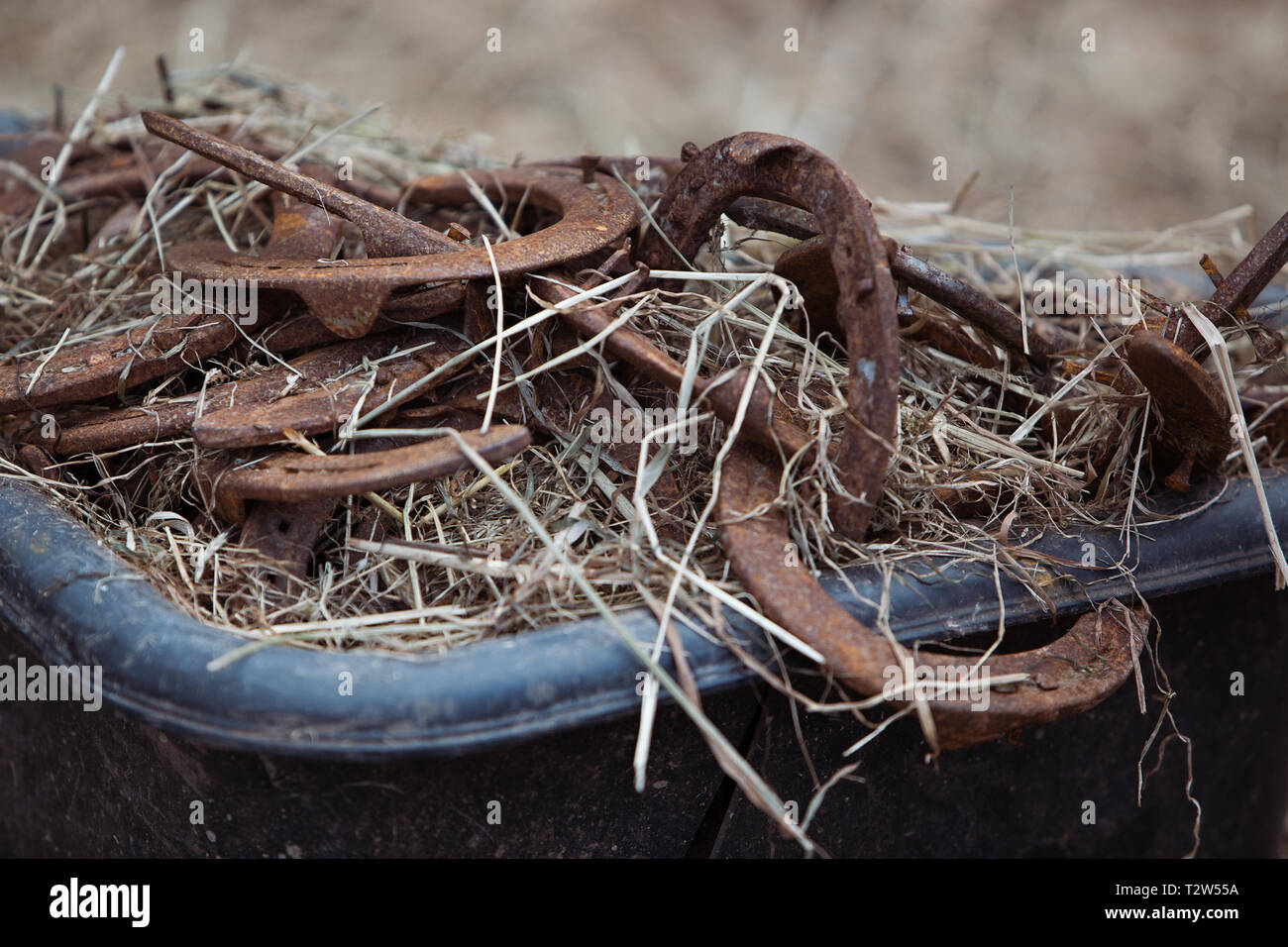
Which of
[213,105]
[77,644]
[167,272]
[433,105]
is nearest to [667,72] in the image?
[433,105]

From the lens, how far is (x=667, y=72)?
12.5 ft

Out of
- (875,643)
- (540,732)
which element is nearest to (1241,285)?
(875,643)

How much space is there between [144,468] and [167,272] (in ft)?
0.91

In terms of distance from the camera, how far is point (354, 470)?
38.8 inches

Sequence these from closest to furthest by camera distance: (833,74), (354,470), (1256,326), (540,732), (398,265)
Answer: (540,732), (354,470), (398,265), (1256,326), (833,74)

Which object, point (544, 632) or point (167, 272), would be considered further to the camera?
point (167, 272)

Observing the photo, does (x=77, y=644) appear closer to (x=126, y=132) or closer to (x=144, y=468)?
(x=144, y=468)

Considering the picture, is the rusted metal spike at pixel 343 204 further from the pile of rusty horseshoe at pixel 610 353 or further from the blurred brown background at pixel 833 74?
the blurred brown background at pixel 833 74

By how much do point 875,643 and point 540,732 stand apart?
29 centimetres

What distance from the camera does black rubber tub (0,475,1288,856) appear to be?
857 mm

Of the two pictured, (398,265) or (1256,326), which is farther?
(1256,326)

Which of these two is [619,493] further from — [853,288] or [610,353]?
[853,288]

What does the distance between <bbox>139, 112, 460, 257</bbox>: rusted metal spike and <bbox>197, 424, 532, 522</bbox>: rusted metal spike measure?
242 millimetres
